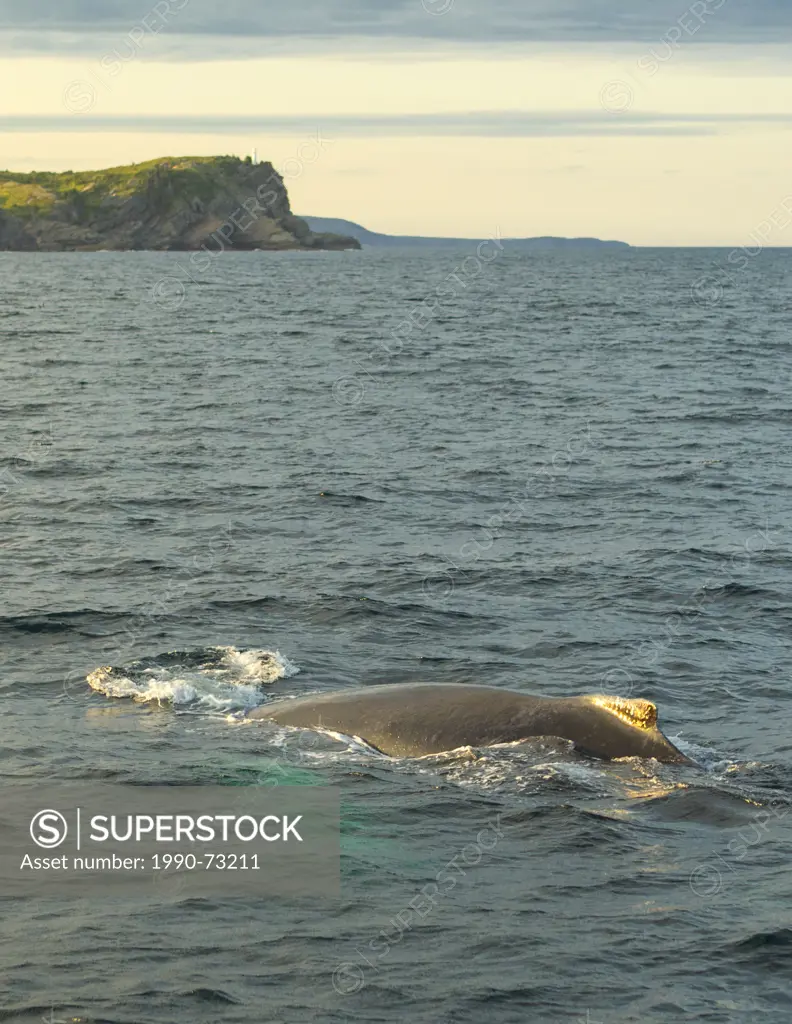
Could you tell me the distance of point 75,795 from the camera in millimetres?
14234

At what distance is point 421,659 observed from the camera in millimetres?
20109

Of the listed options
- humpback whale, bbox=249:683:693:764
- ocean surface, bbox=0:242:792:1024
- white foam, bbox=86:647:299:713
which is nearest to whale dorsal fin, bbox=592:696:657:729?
humpback whale, bbox=249:683:693:764

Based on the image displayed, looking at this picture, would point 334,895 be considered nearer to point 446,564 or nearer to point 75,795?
point 75,795

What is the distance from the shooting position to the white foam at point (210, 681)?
1764 centimetres

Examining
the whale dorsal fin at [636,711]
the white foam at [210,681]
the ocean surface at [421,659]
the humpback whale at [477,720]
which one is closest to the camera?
the ocean surface at [421,659]

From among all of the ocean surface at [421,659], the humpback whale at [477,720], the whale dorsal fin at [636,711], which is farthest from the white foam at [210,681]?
the whale dorsal fin at [636,711]

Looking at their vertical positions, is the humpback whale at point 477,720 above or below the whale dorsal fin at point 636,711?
below

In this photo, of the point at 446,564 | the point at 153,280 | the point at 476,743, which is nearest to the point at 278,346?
the point at 446,564

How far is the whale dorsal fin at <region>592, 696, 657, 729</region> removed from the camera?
14711 mm

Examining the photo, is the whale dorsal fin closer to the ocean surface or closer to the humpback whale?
the humpback whale

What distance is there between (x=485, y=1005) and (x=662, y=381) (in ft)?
160

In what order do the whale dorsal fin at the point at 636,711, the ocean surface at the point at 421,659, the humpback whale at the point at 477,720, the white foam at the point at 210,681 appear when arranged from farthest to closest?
1. the white foam at the point at 210,681
2. the humpback whale at the point at 477,720
3. the whale dorsal fin at the point at 636,711
4. the ocean surface at the point at 421,659

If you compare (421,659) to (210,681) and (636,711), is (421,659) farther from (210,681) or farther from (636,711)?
(636,711)

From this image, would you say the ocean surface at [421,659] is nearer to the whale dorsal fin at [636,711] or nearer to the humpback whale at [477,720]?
the humpback whale at [477,720]
